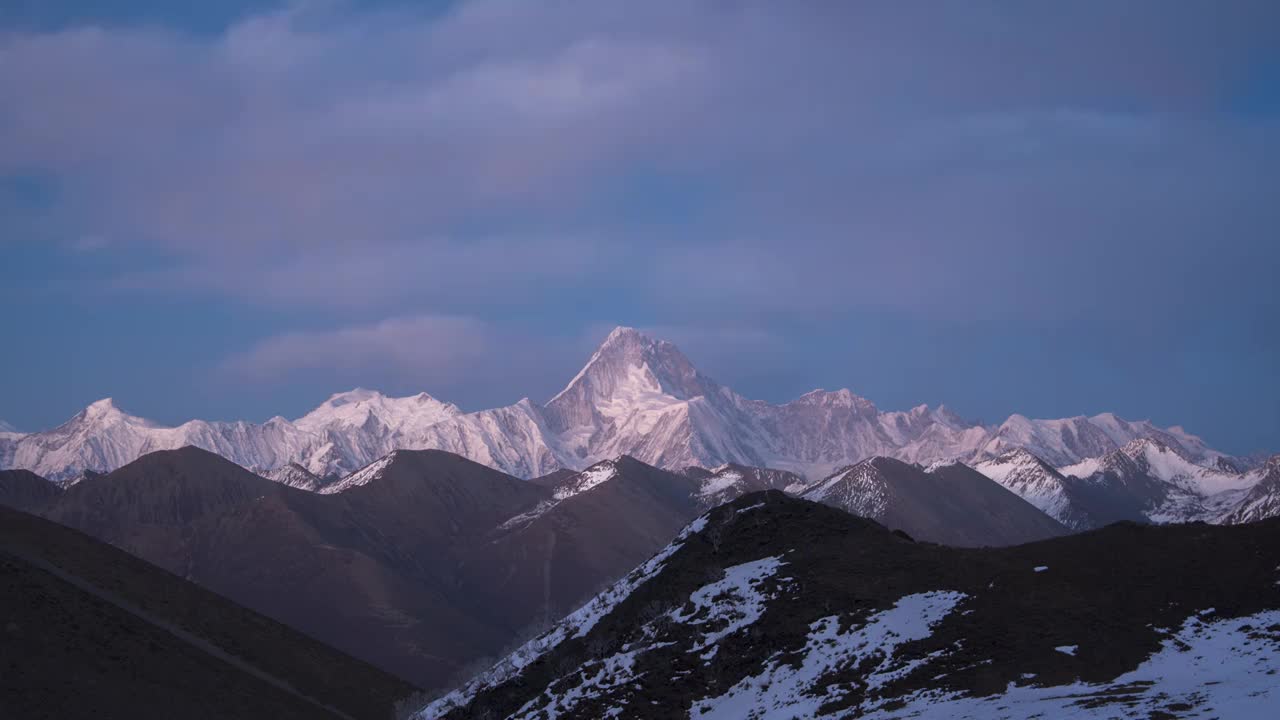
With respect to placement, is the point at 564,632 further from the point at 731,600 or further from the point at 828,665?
the point at 828,665

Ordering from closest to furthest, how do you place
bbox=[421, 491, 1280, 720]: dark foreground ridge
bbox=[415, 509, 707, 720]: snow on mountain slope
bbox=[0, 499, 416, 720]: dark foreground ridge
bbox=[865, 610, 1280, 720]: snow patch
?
1. bbox=[865, 610, 1280, 720]: snow patch
2. bbox=[421, 491, 1280, 720]: dark foreground ridge
3. bbox=[415, 509, 707, 720]: snow on mountain slope
4. bbox=[0, 499, 416, 720]: dark foreground ridge

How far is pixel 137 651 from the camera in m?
95.4

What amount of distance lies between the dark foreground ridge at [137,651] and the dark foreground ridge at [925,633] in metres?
32.6

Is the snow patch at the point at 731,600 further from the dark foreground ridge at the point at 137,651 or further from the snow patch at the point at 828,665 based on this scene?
the dark foreground ridge at the point at 137,651

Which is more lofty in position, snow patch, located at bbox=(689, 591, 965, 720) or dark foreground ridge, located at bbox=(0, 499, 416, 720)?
dark foreground ridge, located at bbox=(0, 499, 416, 720)

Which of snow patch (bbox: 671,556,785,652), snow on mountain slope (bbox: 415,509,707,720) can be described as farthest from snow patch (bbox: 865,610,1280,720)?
snow on mountain slope (bbox: 415,509,707,720)

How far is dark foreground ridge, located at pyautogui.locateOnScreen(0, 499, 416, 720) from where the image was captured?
85.9 metres

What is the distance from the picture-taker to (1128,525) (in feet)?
200

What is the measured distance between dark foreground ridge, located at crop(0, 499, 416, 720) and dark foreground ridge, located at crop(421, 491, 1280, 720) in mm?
32570

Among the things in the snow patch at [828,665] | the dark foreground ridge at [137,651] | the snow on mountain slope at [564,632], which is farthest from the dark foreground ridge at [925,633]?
the dark foreground ridge at [137,651]

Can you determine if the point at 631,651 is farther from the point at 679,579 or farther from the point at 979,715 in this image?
the point at 979,715

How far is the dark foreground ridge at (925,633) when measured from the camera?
45.0 metres

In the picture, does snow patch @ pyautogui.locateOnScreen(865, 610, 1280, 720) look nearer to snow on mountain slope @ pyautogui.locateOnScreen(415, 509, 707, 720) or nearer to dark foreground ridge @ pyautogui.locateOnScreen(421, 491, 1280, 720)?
dark foreground ridge @ pyautogui.locateOnScreen(421, 491, 1280, 720)

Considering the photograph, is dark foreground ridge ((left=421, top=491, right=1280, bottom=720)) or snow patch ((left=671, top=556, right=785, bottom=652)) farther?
snow patch ((left=671, top=556, right=785, bottom=652))
